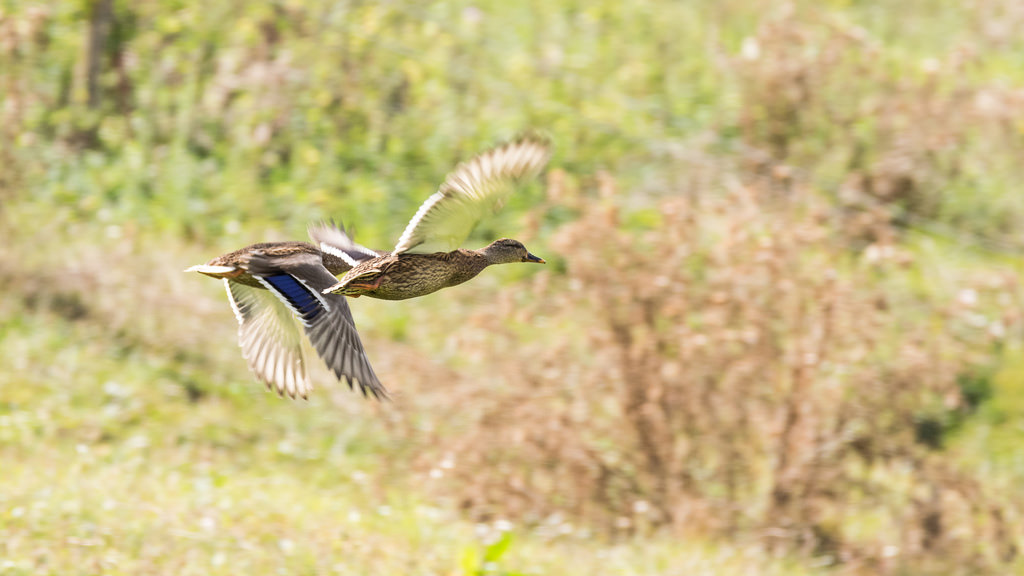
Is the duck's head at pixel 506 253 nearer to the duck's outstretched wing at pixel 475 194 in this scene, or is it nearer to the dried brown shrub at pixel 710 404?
the duck's outstretched wing at pixel 475 194

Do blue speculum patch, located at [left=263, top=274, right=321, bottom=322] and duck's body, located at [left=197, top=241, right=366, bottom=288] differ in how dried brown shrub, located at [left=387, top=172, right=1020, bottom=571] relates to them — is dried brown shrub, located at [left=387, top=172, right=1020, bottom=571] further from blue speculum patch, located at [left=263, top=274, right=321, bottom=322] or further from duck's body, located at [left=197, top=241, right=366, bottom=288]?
blue speculum patch, located at [left=263, top=274, right=321, bottom=322]

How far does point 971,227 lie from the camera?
400 inches

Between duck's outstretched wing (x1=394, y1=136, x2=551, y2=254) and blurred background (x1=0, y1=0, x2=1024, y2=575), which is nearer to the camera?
duck's outstretched wing (x1=394, y1=136, x2=551, y2=254)

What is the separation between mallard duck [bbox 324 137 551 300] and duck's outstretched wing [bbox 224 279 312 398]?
124 centimetres

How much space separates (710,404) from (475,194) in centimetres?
439

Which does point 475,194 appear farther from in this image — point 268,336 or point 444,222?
point 268,336

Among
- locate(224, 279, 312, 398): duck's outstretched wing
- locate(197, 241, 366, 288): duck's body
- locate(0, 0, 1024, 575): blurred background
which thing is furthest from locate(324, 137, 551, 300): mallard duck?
locate(0, 0, 1024, 575): blurred background

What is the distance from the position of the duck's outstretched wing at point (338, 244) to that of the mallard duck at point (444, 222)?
24.2 inches

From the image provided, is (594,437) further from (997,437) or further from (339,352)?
(339,352)

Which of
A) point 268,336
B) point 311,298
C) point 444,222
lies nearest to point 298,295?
point 311,298

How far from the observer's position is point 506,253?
13.8ft

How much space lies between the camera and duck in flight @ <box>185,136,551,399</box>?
3.66m

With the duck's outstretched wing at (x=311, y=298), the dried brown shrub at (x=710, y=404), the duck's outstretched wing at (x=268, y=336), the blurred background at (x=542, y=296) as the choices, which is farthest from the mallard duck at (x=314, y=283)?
the dried brown shrub at (x=710, y=404)

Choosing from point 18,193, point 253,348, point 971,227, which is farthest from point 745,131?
point 253,348
